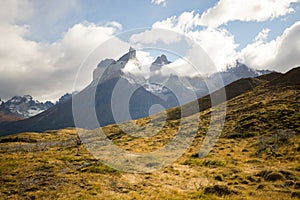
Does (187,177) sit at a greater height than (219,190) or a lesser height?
lesser

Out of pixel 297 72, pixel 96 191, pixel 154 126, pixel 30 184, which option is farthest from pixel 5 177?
pixel 297 72

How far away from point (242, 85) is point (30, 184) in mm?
119352

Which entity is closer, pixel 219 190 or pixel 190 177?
pixel 219 190

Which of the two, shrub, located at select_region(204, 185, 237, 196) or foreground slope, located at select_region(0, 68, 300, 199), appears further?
foreground slope, located at select_region(0, 68, 300, 199)

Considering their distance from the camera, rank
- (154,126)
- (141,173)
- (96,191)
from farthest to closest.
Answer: (154,126)
(141,173)
(96,191)

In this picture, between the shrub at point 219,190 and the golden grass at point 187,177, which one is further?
the golden grass at point 187,177

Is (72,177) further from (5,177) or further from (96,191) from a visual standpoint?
(5,177)

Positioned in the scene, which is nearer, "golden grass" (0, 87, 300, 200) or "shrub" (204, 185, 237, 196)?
"shrub" (204, 185, 237, 196)

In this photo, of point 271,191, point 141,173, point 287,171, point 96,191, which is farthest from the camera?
point 141,173

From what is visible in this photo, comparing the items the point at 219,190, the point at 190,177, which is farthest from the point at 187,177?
the point at 219,190

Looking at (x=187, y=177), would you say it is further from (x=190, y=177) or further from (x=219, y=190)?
(x=219, y=190)

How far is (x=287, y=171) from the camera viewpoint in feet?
79.4

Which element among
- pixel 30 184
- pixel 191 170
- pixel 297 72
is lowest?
pixel 191 170

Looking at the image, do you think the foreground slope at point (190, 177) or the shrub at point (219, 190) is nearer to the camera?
the shrub at point (219, 190)
